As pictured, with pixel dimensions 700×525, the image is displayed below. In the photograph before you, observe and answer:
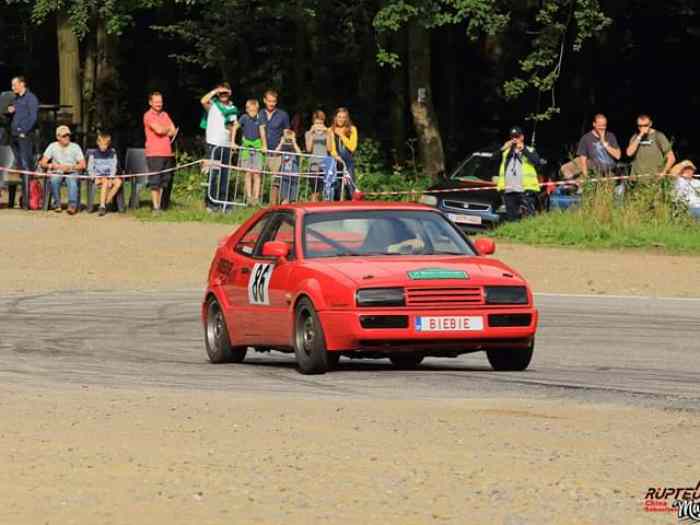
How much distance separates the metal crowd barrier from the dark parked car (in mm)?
1416

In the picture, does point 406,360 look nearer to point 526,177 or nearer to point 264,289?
point 264,289

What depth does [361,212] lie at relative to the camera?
53.5 feet

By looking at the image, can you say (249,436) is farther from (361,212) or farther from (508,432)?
(361,212)

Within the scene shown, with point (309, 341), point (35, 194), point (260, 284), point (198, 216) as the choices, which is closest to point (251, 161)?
point (198, 216)

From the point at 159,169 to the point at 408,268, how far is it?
1795 cm

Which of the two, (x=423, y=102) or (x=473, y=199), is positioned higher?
(x=423, y=102)

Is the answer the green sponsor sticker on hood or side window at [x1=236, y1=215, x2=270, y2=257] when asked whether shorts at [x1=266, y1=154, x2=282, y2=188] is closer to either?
side window at [x1=236, y1=215, x2=270, y2=257]

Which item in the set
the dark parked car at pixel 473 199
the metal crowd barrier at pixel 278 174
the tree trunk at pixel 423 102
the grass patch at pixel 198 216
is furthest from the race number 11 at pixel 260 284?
the tree trunk at pixel 423 102

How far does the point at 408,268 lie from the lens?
1512 cm

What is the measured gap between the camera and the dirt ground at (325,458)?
8.86 metres

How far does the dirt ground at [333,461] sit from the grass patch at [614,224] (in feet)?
56.1

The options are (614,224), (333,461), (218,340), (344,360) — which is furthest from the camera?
(614,224)

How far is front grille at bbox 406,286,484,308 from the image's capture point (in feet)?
48.7

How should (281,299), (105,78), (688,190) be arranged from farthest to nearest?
(105,78)
(688,190)
(281,299)
